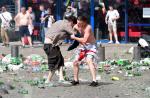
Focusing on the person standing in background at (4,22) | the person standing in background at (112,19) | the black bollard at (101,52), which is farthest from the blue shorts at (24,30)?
the black bollard at (101,52)

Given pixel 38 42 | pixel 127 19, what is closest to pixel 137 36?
pixel 127 19

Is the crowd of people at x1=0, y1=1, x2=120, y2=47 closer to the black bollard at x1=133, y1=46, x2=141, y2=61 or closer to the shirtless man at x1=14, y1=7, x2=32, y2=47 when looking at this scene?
the shirtless man at x1=14, y1=7, x2=32, y2=47

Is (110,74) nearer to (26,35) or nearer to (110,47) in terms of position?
(110,47)

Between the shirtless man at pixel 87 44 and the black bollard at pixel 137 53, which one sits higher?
the shirtless man at pixel 87 44

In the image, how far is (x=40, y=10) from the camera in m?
25.3

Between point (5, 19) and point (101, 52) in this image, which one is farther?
point (5, 19)

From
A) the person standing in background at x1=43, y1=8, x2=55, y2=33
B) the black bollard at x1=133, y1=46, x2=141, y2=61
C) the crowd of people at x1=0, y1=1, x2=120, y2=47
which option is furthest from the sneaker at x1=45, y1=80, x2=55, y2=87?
the person standing in background at x1=43, y1=8, x2=55, y2=33

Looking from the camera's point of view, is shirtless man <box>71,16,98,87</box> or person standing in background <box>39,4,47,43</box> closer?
shirtless man <box>71,16,98,87</box>

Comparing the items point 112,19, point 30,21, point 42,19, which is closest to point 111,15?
point 112,19

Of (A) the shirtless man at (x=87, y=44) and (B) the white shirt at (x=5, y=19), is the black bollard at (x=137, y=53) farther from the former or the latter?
(B) the white shirt at (x=5, y=19)

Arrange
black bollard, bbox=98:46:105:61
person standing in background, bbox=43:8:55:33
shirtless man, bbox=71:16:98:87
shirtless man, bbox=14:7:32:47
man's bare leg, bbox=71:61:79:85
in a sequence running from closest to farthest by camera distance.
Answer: shirtless man, bbox=71:16:98:87 < man's bare leg, bbox=71:61:79:85 < black bollard, bbox=98:46:105:61 < shirtless man, bbox=14:7:32:47 < person standing in background, bbox=43:8:55:33

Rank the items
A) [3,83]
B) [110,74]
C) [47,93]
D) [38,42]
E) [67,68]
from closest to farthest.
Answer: [47,93], [3,83], [110,74], [67,68], [38,42]

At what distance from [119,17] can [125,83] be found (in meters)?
10.8

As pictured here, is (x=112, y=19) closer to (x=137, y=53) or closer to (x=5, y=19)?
(x=5, y=19)
